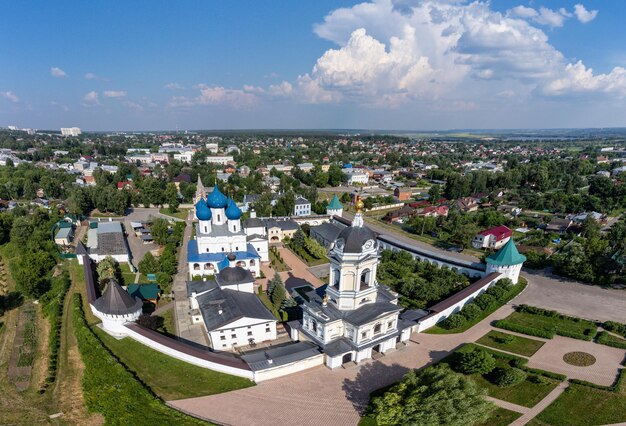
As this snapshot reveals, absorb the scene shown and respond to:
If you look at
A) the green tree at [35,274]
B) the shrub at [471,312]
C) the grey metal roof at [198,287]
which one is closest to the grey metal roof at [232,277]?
the grey metal roof at [198,287]

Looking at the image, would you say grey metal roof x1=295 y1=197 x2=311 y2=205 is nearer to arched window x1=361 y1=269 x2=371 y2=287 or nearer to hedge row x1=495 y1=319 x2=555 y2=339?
arched window x1=361 y1=269 x2=371 y2=287

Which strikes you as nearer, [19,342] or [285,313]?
[19,342]

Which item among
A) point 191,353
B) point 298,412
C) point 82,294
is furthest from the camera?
point 82,294

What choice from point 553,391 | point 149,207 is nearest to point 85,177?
point 149,207

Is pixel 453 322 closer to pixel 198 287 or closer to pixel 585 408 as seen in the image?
pixel 585 408

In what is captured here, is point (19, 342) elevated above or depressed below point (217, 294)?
below

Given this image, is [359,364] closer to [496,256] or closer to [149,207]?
[496,256]

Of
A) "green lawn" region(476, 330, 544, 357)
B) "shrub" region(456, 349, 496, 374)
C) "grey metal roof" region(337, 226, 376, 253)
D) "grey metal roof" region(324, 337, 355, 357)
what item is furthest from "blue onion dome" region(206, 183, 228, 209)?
"green lawn" region(476, 330, 544, 357)
